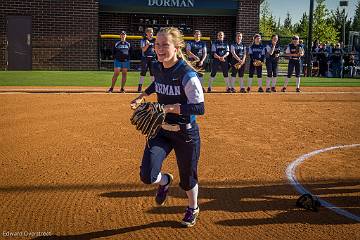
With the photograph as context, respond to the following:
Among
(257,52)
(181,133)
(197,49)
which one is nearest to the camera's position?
(181,133)

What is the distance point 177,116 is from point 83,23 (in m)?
26.0

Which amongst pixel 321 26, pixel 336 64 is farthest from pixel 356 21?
pixel 336 64

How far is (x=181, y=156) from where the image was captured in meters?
4.56

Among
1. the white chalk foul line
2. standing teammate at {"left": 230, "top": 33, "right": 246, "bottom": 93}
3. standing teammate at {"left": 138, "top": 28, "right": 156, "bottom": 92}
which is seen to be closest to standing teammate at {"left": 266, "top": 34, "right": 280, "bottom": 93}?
standing teammate at {"left": 230, "top": 33, "right": 246, "bottom": 93}

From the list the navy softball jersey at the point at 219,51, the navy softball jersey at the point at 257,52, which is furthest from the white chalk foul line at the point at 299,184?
the navy softball jersey at the point at 257,52

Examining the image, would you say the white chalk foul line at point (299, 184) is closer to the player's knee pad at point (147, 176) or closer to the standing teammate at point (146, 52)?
the player's knee pad at point (147, 176)

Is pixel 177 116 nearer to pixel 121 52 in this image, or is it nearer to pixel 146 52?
pixel 121 52

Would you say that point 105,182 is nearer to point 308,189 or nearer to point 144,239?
point 144,239

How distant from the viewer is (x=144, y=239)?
413cm

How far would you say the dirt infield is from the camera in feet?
14.6

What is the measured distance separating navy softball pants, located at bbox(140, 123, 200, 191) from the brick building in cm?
2595

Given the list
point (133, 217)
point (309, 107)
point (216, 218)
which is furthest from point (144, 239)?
point (309, 107)

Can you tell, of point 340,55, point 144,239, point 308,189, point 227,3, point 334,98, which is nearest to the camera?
point 144,239

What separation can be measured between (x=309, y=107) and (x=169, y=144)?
9907 millimetres
